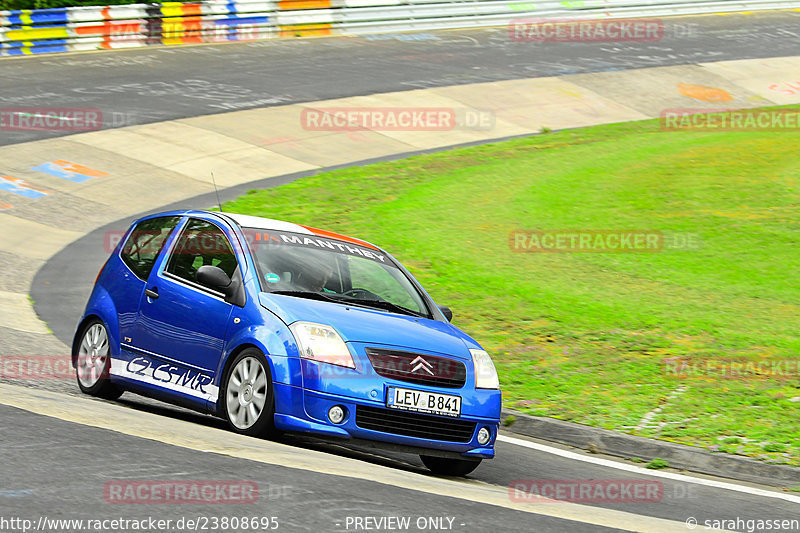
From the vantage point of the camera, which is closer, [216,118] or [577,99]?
[216,118]

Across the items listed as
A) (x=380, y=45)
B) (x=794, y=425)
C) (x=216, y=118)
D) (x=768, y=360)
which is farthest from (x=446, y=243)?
(x=380, y=45)

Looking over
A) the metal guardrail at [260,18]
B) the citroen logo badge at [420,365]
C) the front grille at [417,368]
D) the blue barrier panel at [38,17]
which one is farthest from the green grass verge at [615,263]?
the blue barrier panel at [38,17]

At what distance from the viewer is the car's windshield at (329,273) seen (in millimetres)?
8000

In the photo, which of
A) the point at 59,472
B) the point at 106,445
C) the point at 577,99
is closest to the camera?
the point at 59,472

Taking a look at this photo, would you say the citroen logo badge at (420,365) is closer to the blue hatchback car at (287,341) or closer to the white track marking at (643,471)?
the blue hatchback car at (287,341)

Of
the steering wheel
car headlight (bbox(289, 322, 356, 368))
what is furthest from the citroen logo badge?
the steering wheel

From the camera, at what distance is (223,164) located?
21.7 metres

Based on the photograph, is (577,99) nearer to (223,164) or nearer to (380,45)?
(380,45)

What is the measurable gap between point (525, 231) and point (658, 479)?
9284mm

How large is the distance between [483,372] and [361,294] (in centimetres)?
115

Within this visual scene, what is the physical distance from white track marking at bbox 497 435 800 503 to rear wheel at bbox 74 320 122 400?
3313mm

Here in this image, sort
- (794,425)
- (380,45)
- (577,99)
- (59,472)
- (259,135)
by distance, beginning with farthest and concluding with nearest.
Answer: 1. (380,45)
2. (577,99)
3. (259,135)
4. (794,425)
5. (59,472)

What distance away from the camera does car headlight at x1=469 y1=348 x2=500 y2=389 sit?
7.67m

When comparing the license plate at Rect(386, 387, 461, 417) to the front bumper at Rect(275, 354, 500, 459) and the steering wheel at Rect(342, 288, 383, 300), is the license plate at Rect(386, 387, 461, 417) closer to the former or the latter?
the front bumper at Rect(275, 354, 500, 459)
